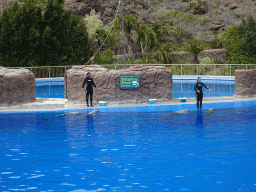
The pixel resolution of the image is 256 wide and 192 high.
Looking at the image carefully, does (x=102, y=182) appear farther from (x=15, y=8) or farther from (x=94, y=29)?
(x=94, y=29)

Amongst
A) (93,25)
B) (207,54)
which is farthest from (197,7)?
(207,54)

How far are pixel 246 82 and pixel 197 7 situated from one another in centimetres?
4147

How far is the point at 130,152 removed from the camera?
30.5ft

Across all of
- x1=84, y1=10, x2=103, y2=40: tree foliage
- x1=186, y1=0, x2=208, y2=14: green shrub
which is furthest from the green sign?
x1=186, y1=0, x2=208, y2=14: green shrub

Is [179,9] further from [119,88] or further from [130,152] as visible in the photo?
[130,152]

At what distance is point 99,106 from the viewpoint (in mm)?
16516

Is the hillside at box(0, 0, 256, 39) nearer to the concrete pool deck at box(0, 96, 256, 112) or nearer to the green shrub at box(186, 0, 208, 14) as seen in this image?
the green shrub at box(186, 0, 208, 14)

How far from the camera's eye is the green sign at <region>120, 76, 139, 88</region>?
16.8 m

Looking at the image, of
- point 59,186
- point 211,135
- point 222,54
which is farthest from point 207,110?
point 222,54

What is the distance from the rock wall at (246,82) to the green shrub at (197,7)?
134 ft

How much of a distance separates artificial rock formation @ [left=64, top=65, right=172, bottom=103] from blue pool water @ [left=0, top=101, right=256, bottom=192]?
230 cm

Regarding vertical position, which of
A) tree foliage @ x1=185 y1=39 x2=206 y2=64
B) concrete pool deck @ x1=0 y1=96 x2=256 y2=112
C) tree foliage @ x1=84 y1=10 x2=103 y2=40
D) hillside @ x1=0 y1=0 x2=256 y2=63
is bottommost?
concrete pool deck @ x1=0 y1=96 x2=256 y2=112

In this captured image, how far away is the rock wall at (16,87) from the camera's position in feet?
55.6

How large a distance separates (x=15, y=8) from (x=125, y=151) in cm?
3088
